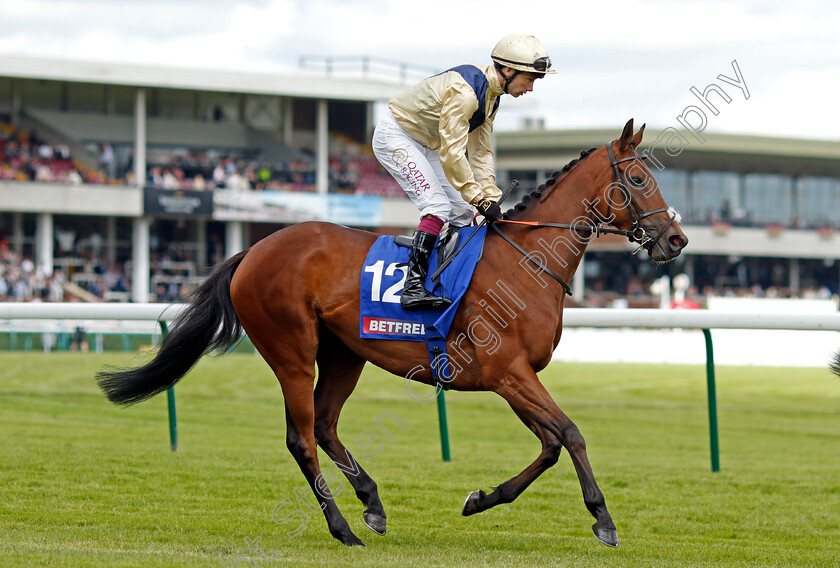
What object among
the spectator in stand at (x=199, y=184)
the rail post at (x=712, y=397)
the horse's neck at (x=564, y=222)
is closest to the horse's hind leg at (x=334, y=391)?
the horse's neck at (x=564, y=222)

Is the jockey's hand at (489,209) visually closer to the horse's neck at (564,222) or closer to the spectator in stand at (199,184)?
the horse's neck at (564,222)

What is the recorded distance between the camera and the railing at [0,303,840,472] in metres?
6.71

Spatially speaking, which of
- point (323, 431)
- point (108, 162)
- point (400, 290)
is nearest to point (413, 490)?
point (323, 431)

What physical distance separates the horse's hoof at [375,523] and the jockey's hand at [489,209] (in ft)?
4.97

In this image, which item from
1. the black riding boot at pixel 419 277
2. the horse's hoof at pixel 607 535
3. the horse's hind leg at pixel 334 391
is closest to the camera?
the horse's hoof at pixel 607 535

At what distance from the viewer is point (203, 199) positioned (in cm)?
2859

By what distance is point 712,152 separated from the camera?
41250 mm

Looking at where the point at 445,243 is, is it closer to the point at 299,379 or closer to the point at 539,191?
the point at 539,191

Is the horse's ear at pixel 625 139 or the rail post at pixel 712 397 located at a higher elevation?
the horse's ear at pixel 625 139

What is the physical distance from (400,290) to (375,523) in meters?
1.11

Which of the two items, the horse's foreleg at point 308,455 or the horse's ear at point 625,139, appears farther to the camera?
the horse's foreleg at point 308,455

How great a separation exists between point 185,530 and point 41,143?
26.9 metres

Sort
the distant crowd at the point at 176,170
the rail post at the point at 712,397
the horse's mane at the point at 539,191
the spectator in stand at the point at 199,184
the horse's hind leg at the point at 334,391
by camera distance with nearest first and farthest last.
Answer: the horse's mane at the point at 539,191, the horse's hind leg at the point at 334,391, the rail post at the point at 712,397, the distant crowd at the point at 176,170, the spectator in stand at the point at 199,184

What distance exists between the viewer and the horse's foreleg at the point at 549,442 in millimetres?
4250
